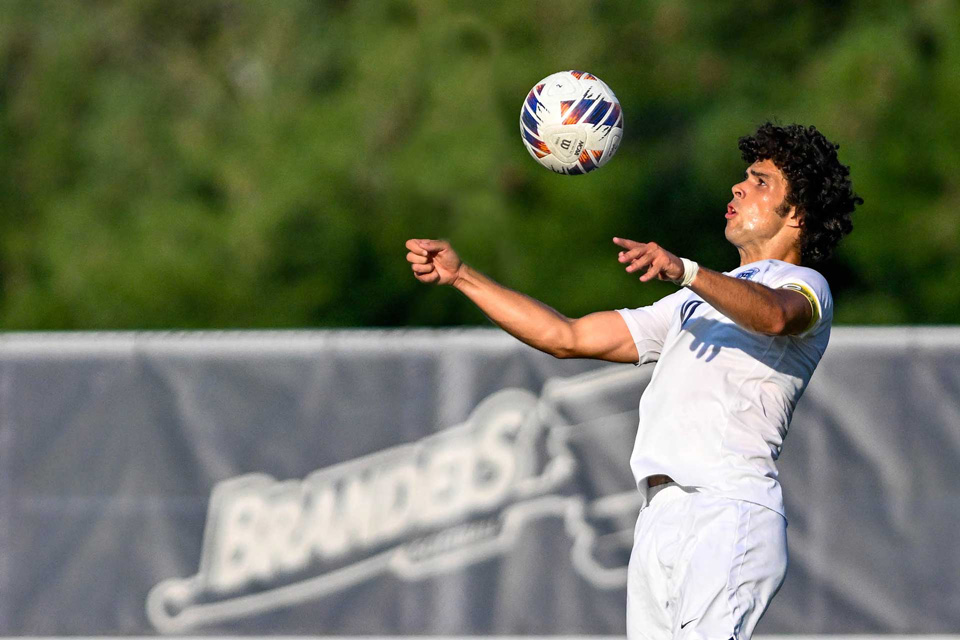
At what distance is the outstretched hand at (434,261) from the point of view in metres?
4.55

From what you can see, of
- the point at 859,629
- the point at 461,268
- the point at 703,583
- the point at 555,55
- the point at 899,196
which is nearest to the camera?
the point at 703,583

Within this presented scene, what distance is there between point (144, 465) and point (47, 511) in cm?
58

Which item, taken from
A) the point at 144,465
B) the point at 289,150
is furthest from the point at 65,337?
the point at 289,150

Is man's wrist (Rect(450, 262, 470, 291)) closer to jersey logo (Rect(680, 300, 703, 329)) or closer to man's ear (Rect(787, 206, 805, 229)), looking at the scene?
jersey logo (Rect(680, 300, 703, 329))

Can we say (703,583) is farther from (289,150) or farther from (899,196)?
(289,150)

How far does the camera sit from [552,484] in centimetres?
740

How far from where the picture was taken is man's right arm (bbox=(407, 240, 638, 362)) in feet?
15.1

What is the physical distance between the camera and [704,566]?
4047mm

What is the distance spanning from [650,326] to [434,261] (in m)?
0.79

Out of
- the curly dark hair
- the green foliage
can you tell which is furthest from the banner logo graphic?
the green foliage

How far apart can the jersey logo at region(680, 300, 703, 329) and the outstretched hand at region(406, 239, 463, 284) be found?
0.77 metres

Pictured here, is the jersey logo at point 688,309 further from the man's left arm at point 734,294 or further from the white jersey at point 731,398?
the man's left arm at point 734,294

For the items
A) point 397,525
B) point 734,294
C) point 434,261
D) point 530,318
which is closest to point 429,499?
point 397,525

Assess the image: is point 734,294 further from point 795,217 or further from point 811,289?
point 795,217
